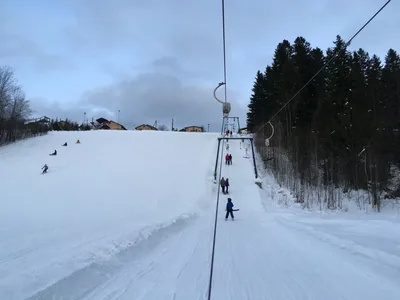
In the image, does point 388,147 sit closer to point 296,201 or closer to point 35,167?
point 296,201

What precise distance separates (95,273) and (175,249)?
3.36 meters

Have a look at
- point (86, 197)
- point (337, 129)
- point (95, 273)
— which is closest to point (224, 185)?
point (86, 197)

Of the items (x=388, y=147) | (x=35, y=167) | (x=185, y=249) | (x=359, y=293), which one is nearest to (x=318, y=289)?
(x=359, y=293)

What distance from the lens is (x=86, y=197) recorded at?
821 inches

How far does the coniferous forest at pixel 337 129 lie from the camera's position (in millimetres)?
26375

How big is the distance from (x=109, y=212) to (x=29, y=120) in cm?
5256

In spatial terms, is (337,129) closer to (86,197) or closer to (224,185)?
(224,185)

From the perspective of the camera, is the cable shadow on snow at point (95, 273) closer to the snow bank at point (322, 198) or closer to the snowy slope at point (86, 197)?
the snowy slope at point (86, 197)

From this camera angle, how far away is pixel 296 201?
22.9 meters

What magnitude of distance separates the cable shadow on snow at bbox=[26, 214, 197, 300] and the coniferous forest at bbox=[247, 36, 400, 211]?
52.4ft

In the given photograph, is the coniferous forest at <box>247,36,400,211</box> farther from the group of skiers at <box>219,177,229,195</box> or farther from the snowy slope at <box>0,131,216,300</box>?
the snowy slope at <box>0,131,216,300</box>

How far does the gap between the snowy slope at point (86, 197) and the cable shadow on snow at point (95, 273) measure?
0.18 meters

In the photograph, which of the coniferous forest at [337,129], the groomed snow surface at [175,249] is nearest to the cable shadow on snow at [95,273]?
the groomed snow surface at [175,249]

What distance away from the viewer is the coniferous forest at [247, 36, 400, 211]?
2638 centimetres
